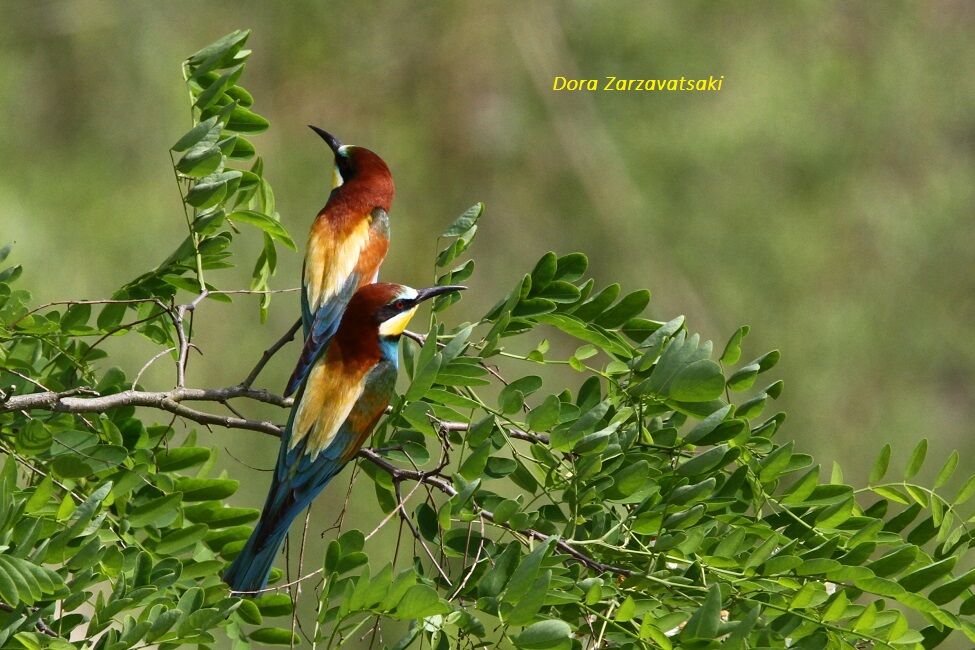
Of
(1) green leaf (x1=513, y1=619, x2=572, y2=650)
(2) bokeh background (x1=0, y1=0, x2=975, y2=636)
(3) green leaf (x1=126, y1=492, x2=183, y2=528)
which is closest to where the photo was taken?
(1) green leaf (x1=513, y1=619, x2=572, y2=650)

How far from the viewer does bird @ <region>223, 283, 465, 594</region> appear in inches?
55.3

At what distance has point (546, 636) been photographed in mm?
994

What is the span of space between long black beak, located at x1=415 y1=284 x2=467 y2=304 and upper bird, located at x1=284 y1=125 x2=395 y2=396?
8.9 inches

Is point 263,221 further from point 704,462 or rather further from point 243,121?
point 704,462

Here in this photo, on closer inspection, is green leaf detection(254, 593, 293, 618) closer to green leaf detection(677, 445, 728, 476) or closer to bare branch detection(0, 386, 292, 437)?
bare branch detection(0, 386, 292, 437)

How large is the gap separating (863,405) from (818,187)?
970mm

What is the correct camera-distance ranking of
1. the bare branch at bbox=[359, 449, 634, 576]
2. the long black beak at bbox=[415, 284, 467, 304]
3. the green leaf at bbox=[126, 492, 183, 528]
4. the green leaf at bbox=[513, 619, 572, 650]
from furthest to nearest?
the long black beak at bbox=[415, 284, 467, 304], the green leaf at bbox=[126, 492, 183, 528], the bare branch at bbox=[359, 449, 634, 576], the green leaf at bbox=[513, 619, 572, 650]

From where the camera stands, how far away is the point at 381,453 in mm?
1246

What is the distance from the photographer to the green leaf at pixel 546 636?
991 millimetres

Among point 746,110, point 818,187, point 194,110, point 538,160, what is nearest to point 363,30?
point 538,160

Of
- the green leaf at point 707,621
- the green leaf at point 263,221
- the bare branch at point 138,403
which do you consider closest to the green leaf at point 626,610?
the green leaf at point 707,621

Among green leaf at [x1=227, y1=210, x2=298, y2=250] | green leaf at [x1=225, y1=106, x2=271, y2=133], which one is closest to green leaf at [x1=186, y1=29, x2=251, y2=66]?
green leaf at [x1=225, y1=106, x2=271, y2=133]

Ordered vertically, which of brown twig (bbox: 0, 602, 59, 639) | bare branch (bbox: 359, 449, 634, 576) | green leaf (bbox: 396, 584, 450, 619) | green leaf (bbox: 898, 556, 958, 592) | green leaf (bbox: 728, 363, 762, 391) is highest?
green leaf (bbox: 728, 363, 762, 391)

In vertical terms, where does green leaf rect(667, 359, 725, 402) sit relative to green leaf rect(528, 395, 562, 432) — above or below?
above
